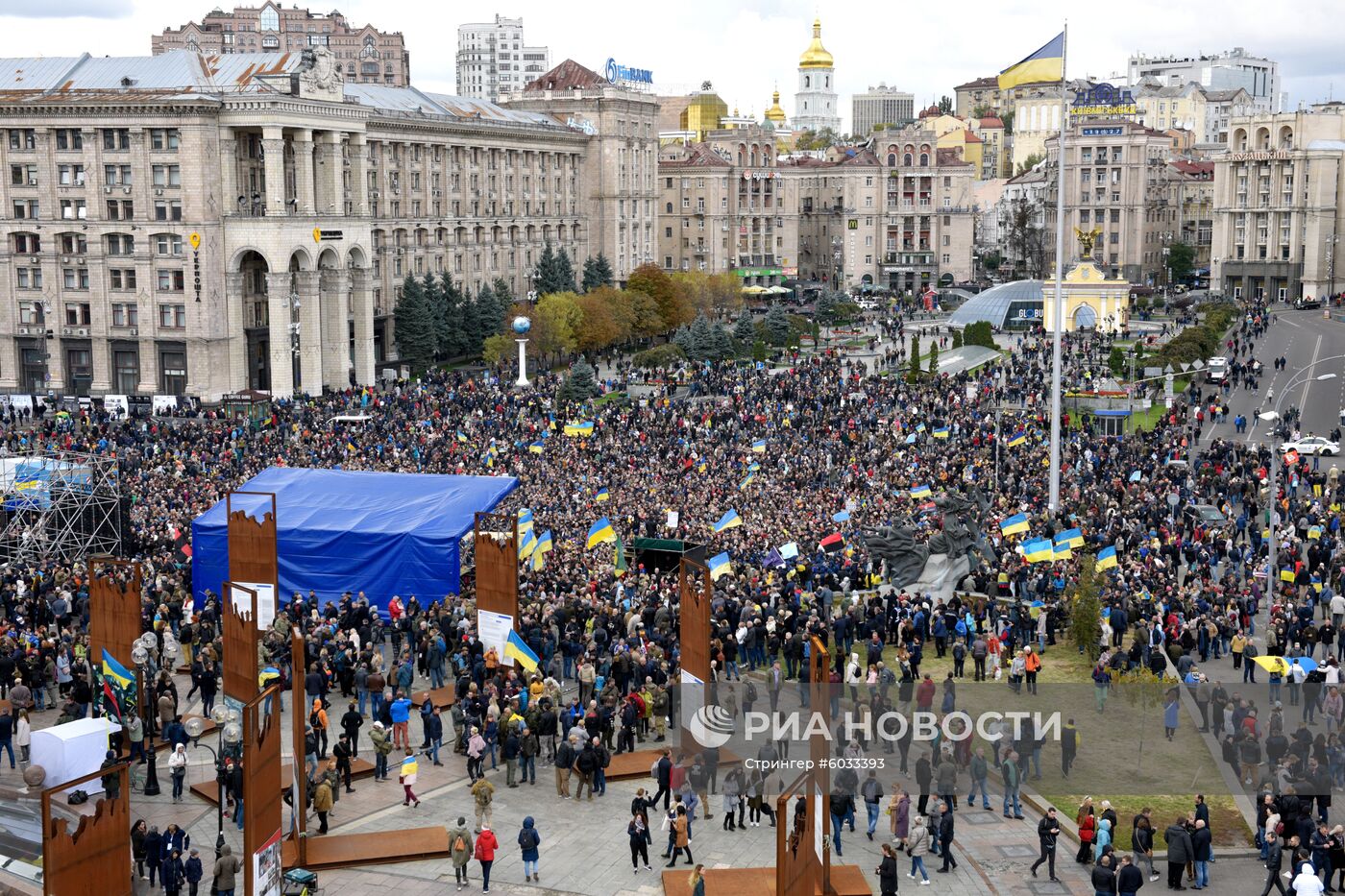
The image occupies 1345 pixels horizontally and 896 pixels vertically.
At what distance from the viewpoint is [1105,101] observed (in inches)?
4751

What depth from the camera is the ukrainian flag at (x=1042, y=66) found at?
136 ft

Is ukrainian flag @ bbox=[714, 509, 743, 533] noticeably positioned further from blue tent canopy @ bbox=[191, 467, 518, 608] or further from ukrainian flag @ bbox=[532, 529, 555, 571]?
blue tent canopy @ bbox=[191, 467, 518, 608]

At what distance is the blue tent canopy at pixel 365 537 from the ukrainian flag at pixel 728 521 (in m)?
5.08

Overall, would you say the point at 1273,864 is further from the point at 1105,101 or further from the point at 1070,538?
the point at 1105,101

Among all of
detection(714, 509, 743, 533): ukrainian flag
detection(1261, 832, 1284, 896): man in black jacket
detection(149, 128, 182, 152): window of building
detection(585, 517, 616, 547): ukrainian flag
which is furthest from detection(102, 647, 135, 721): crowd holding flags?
detection(149, 128, 182, 152): window of building

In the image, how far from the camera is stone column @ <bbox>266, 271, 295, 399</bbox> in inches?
2670

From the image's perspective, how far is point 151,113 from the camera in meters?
67.1

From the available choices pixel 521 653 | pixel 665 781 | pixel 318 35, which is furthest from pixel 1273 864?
pixel 318 35

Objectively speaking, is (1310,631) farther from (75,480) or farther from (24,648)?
(75,480)

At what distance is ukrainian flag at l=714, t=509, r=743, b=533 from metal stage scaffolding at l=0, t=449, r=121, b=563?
1485 cm

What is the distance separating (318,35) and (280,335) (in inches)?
3610

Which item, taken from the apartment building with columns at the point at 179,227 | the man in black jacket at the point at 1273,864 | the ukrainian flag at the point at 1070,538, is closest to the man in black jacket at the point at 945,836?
the man in black jacket at the point at 1273,864

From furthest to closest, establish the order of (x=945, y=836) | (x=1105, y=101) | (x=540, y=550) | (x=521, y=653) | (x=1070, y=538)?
1. (x=1105, y=101)
2. (x=540, y=550)
3. (x=1070, y=538)
4. (x=521, y=653)
5. (x=945, y=836)

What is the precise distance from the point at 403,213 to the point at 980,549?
190 ft
